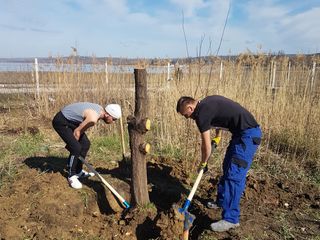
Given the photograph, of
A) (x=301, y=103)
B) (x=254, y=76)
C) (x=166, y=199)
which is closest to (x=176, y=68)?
(x=254, y=76)

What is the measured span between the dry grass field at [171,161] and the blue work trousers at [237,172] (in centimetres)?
21

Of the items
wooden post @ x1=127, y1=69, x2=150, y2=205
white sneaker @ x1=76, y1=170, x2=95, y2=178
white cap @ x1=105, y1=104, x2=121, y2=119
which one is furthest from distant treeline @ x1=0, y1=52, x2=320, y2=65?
white sneaker @ x1=76, y1=170, x2=95, y2=178

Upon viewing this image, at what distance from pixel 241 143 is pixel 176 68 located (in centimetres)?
290

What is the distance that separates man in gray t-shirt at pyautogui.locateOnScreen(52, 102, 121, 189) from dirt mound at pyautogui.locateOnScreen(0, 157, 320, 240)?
0.74 feet

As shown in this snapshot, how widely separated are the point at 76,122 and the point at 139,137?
1156 mm

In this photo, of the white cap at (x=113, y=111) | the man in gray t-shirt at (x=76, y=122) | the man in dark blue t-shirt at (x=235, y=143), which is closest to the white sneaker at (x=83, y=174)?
the man in gray t-shirt at (x=76, y=122)

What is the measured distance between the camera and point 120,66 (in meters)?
8.30

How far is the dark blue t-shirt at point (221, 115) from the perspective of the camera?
326 cm

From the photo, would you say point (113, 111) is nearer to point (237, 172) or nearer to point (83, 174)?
point (83, 174)

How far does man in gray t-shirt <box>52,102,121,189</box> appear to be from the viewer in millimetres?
3838

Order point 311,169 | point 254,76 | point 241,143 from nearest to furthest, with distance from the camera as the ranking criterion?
point 241,143 → point 311,169 → point 254,76

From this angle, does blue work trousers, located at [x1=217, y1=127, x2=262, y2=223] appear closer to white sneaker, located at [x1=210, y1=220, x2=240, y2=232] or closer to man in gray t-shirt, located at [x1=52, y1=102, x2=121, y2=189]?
white sneaker, located at [x1=210, y1=220, x2=240, y2=232]

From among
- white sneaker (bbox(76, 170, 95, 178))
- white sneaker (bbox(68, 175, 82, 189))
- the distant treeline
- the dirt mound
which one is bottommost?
the dirt mound

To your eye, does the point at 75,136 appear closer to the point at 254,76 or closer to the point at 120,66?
the point at 254,76
